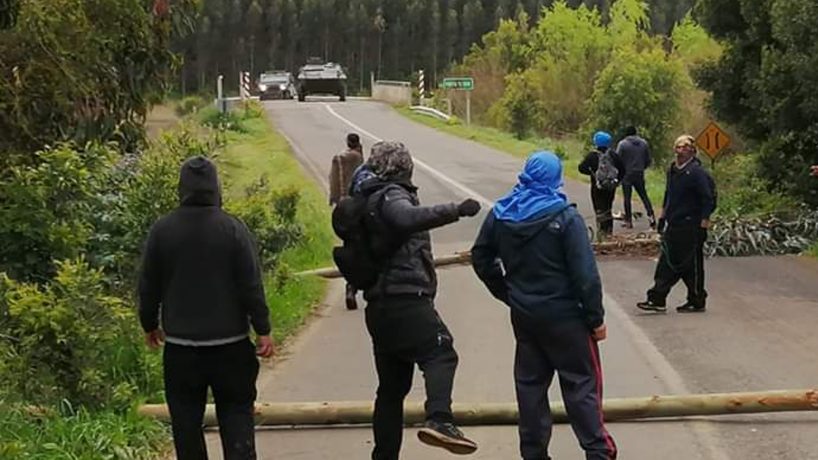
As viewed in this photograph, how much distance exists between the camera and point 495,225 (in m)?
6.65

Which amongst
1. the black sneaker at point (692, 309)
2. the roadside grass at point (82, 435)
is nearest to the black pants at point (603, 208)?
the black sneaker at point (692, 309)

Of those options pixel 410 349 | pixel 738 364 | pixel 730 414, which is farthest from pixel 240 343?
pixel 738 364

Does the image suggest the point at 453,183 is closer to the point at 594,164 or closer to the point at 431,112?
the point at 594,164

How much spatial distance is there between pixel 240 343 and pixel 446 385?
115 centimetres

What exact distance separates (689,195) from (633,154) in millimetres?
7623

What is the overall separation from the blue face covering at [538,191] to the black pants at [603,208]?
11.2 m

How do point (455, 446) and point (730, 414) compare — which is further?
point (730, 414)

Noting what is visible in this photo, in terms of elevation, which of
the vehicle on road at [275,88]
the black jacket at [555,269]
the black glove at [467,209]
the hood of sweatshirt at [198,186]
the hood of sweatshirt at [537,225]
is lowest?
the vehicle on road at [275,88]

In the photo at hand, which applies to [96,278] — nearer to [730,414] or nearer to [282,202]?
[730,414]

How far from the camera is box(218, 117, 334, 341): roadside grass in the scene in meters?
12.5

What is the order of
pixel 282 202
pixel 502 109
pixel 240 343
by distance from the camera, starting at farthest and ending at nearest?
pixel 502 109, pixel 282 202, pixel 240 343

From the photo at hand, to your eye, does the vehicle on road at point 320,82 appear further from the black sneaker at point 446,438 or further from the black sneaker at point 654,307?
the black sneaker at point 446,438

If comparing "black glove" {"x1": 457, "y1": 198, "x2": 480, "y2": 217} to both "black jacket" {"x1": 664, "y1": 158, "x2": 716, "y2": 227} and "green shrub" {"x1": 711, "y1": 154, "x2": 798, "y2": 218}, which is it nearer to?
"black jacket" {"x1": 664, "y1": 158, "x2": 716, "y2": 227}

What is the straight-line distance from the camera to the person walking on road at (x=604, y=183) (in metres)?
17.4
